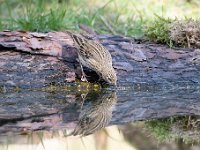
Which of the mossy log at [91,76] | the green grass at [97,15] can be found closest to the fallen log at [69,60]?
the mossy log at [91,76]

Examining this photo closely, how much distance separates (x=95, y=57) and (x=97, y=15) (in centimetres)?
223

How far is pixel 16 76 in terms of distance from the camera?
4.80 meters

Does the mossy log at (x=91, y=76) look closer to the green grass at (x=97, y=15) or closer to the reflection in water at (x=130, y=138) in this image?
the reflection in water at (x=130, y=138)

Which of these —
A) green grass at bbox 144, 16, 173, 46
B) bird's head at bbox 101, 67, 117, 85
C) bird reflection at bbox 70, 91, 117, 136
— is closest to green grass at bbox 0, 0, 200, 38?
green grass at bbox 144, 16, 173, 46

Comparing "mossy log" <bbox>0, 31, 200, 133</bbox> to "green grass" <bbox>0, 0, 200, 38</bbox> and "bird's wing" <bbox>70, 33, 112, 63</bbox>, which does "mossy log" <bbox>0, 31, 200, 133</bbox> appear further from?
"green grass" <bbox>0, 0, 200, 38</bbox>

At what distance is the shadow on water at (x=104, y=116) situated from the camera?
3570 millimetres

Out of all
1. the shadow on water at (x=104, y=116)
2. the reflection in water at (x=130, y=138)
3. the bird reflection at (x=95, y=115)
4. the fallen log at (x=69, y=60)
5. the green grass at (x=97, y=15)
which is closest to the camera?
the reflection in water at (x=130, y=138)

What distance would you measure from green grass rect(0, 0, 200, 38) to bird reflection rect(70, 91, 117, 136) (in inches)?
40.5

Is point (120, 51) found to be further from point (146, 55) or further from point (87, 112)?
point (87, 112)

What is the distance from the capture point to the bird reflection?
3693mm

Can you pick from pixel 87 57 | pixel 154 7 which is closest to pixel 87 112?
pixel 87 57

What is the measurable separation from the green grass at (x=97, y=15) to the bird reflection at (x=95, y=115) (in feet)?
3.37

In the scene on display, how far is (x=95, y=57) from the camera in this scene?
4.87 meters

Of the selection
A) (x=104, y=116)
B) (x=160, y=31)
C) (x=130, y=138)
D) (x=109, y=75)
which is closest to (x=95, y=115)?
(x=104, y=116)
